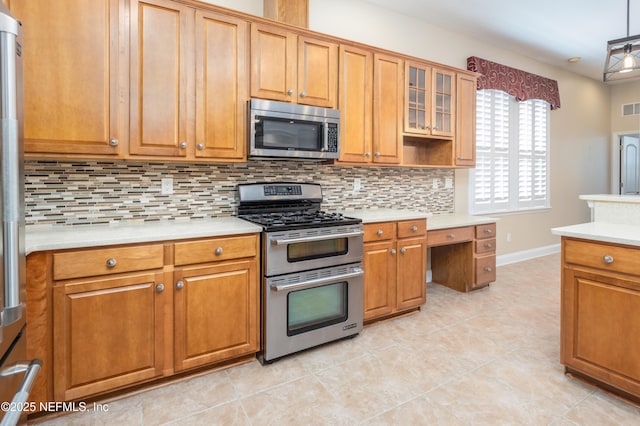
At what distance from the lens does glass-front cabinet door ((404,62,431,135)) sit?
10.8 feet

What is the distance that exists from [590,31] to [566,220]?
2933 mm

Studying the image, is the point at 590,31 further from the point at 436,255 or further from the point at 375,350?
the point at 375,350

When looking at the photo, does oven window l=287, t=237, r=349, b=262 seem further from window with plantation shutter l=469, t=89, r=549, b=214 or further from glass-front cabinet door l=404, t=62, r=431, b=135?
window with plantation shutter l=469, t=89, r=549, b=214

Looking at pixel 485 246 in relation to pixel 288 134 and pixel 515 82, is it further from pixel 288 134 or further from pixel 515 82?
pixel 288 134

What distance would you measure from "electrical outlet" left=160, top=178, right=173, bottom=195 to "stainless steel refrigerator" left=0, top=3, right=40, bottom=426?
162cm

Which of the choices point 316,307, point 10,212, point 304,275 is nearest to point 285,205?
point 304,275

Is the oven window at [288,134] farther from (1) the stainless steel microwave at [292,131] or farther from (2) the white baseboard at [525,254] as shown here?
(2) the white baseboard at [525,254]

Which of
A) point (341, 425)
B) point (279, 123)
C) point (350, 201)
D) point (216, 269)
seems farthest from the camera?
point (350, 201)

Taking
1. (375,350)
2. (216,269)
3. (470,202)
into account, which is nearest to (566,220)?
(470,202)

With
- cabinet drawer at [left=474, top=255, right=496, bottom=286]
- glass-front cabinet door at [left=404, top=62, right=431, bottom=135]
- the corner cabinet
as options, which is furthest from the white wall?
the corner cabinet

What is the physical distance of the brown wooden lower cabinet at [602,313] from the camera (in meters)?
1.80

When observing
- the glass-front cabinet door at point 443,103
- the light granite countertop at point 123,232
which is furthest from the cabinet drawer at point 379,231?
the glass-front cabinet door at point 443,103

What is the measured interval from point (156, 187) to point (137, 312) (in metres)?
0.96

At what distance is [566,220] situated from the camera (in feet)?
19.1
